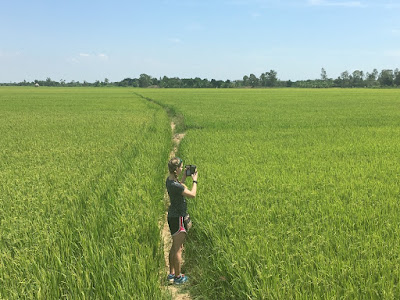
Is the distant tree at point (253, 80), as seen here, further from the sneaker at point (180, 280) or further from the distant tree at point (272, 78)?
the sneaker at point (180, 280)


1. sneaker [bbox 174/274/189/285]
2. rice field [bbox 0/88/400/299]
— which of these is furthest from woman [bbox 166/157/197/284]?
rice field [bbox 0/88/400/299]

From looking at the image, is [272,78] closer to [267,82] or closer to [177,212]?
[267,82]

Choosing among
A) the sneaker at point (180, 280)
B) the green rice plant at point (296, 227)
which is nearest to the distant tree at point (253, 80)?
the green rice plant at point (296, 227)

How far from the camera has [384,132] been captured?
472 inches

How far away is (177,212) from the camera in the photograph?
11.8 feet

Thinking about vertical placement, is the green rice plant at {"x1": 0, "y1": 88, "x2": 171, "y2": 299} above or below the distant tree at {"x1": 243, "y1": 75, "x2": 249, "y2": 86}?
below

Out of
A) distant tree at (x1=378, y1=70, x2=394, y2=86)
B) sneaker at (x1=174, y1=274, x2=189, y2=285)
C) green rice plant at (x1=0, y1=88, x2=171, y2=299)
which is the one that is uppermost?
distant tree at (x1=378, y1=70, x2=394, y2=86)

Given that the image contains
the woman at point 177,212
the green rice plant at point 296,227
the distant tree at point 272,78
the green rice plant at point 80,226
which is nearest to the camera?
the green rice plant at point 296,227

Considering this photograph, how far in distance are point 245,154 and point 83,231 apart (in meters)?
5.28

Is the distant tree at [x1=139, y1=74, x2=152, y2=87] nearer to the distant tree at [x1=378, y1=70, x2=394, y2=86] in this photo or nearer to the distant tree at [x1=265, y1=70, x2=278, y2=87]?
the distant tree at [x1=265, y1=70, x2=278, y2=87]

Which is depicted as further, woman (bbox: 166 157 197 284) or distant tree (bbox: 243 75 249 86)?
distant tree (bbox: 243 75 249 86)

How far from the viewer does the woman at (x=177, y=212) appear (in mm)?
3463

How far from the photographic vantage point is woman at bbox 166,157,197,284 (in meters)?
3.46

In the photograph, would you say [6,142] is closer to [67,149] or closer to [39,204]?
[67,149]
